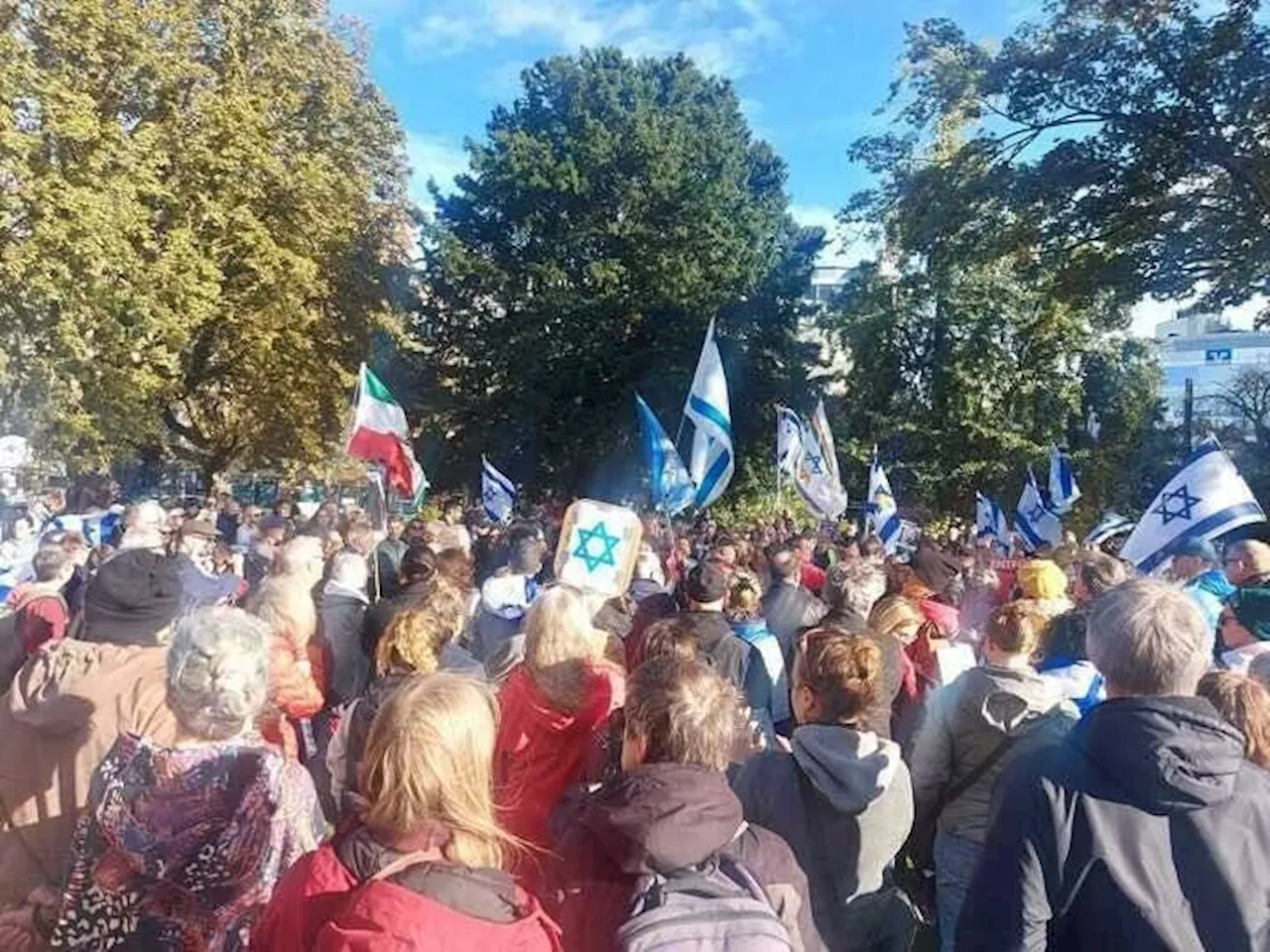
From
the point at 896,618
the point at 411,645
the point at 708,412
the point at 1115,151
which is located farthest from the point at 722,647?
the point at 1115,151

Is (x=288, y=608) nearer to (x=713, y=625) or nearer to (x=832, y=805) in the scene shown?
(x=713, y=625)

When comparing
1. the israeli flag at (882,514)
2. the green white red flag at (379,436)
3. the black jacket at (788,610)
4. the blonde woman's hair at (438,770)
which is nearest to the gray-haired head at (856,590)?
the black jacket at (788,610)

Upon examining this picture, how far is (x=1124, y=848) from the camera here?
7.87 feet

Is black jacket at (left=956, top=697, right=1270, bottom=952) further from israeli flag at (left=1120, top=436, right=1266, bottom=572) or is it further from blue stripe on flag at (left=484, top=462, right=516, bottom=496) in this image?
blue stripe on flag at (left=484, top=462, right=516, bottom=496)

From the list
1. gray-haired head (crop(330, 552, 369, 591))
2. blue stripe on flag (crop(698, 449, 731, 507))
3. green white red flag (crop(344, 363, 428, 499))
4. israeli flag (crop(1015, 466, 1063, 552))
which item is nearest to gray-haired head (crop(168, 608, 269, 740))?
gray-haired head (crop(330, 552, 369, 591))

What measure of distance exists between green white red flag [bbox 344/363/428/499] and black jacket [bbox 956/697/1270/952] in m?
9.33

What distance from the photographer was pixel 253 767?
2.72 metres

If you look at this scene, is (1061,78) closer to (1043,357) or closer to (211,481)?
(1043,357)

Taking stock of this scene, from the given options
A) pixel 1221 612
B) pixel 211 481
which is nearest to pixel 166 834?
pixel 1221 612

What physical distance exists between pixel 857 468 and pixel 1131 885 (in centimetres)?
3245

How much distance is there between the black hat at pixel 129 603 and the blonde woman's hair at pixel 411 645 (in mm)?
729

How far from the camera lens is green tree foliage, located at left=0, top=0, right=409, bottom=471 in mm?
20438

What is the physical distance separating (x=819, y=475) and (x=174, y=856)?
13.6 m

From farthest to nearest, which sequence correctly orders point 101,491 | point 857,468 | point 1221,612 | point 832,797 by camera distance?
point 857,468, point 101,491, point 1221,612, point 832,797
